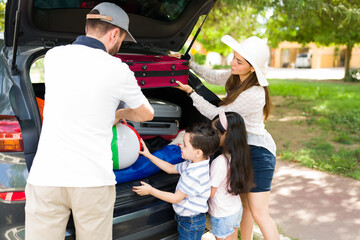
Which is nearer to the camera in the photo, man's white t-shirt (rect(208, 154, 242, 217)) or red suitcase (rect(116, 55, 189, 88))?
man's white t-shirt (rect(208, 154, 242, 217))

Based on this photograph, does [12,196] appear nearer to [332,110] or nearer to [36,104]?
[36,104]

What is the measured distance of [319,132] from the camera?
6477mm

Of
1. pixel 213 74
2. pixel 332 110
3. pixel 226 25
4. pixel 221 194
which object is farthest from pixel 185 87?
pixel 226 25

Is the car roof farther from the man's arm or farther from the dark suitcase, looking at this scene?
the man's arm

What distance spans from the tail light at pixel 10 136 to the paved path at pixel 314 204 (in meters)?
2.33

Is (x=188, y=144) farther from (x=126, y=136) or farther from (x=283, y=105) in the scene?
(x=283, y=105)

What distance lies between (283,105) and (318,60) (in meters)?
34.5

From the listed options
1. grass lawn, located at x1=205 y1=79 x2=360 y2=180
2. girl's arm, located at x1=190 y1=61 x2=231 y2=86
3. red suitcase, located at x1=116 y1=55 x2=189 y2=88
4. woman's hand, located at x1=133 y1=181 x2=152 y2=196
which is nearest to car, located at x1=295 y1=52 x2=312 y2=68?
grass lawn, located at x1=205 y1=79 x2=360 y2=180

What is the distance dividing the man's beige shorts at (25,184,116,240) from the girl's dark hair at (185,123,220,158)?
2.20 feet

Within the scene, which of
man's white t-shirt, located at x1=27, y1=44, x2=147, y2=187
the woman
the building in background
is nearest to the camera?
man's white t-shirt, located at x1=27, y1=44, x2=147, y2=187

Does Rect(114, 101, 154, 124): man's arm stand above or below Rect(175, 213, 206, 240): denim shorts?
above

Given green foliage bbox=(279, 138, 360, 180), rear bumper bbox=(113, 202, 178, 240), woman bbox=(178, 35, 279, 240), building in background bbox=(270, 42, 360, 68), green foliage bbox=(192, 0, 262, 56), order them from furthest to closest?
1. building in background bbox=(270, 42, 360, 68)
2. green foliage bbox=(192, 0, 262, 56)
3. green foliage bbox=(279, 138, 360, 180)
4. woman bbox=(178, 35, 279, 240)
5. rear bumper bbox=(113, 202, 178, 240)

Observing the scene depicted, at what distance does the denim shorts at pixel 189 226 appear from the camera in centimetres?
215

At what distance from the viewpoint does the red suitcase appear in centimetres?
261
